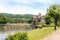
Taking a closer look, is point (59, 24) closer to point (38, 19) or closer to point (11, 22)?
point (38, 19)

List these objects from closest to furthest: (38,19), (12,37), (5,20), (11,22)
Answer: (12,37) < (38,19) < (5,20) < (11,22)

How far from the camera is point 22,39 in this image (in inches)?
562

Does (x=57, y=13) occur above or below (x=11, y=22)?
above

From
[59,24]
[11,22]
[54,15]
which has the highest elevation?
[54,15]

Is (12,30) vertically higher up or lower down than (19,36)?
lower down

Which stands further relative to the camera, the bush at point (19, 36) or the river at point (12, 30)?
the river at point (12, 30)

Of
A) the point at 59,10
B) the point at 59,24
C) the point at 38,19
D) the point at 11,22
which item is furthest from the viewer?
the point at 11,22

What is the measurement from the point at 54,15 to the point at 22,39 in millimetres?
23911

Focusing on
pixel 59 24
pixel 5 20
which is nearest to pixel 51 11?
pixel 59 24

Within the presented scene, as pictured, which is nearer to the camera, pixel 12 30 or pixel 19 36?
pixel 19 36

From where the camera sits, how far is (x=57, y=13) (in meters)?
37.9

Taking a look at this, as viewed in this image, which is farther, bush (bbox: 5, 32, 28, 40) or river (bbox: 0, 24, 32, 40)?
river (bbox: 0, 24, 32, 40)

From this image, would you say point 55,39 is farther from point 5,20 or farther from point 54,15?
point 5,20

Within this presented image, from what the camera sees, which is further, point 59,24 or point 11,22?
point 11,22
